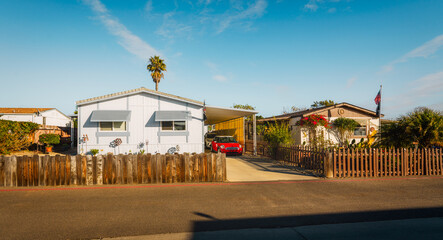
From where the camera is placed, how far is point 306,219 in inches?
196

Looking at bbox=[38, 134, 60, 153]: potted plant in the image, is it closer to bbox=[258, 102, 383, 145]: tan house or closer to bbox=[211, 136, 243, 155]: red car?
bbox=[211, 136, 243, 155]: red car

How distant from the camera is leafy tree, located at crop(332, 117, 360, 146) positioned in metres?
17.6

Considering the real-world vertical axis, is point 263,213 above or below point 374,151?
A: below

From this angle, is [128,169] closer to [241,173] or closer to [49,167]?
[49,167]

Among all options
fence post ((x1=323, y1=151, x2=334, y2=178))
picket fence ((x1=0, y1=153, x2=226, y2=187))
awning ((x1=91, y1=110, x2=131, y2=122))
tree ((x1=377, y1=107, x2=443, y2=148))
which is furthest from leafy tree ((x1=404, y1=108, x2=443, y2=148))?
awning ((x1=91, y1=110, x2=131, y2=122))

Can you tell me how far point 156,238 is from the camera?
4.06 metres

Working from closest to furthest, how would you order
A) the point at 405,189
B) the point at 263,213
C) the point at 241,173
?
the point at 263,213, the point at 405,189, the point at 241,173

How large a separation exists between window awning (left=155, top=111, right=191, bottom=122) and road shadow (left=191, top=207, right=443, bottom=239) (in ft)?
28.4

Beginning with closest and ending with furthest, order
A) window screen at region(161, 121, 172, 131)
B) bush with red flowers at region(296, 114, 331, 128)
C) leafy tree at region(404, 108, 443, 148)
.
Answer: leafy tree at region(404, 108, 443, 148), window screen at region(161, 121, 172, 131), bush with red flowers at region(296, 114, 331, 128)

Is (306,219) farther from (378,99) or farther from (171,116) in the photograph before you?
(378,99)

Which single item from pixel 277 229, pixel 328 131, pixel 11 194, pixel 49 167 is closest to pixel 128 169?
pixel 49 167

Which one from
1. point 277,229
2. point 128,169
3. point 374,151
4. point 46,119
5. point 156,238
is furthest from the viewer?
point 46,119

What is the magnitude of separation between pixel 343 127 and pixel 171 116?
477 inches

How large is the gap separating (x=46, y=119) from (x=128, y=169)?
2470 cm
